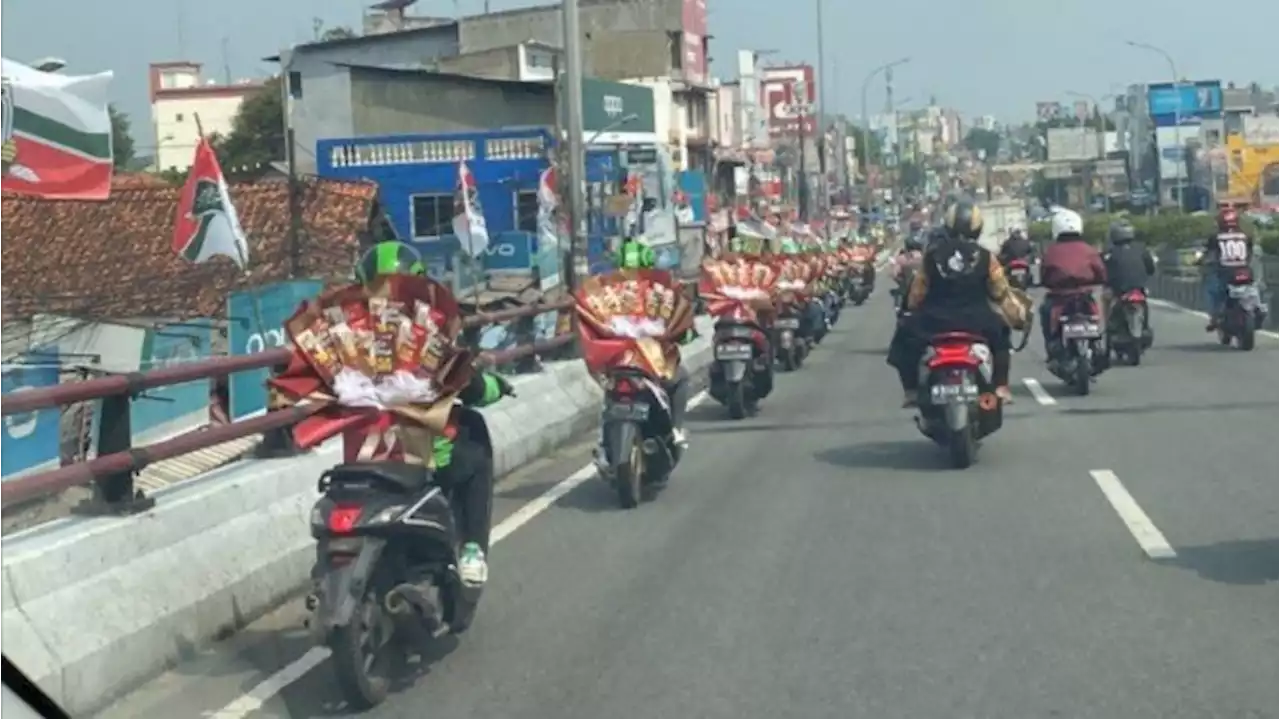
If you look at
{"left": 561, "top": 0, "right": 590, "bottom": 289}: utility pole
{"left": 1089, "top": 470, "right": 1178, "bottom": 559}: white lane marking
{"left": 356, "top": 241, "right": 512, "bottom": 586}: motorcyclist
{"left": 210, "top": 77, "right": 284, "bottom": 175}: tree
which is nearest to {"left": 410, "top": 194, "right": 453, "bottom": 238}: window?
{"left": 210, "top": 77, "right": 284, "bottom": 175}: tree

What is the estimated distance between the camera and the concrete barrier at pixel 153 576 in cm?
677

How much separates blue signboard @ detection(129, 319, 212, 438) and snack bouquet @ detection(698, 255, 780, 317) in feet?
15.9

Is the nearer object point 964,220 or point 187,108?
point 964,220

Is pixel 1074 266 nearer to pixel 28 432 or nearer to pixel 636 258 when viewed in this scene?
pixel 636 258

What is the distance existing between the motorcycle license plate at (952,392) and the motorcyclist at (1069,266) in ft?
19.2

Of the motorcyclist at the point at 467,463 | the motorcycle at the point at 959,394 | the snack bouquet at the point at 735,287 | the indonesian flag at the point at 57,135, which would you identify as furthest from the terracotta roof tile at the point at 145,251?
the motorcyclist at the point at 467,463

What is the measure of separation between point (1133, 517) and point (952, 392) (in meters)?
2.42

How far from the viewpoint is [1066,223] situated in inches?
751

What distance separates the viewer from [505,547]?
10.7 metres

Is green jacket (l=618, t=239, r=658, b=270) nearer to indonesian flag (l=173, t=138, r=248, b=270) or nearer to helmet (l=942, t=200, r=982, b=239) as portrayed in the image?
helmet (l=942, t=200, r=982, b=239)

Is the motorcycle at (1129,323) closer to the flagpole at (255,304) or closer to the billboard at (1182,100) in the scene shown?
the flagpole at (255,304)

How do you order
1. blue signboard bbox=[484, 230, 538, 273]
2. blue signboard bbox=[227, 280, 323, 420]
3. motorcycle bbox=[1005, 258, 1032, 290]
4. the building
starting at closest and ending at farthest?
blue signboard bbox=[227, 280, 323, 420] < motorcycle bbox=[1005, 258, 1032, 290] < blue signboard bbox=[484, 230, 538, 273] < the building

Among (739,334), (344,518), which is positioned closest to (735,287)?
(739,334)

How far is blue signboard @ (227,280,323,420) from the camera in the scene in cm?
1994
